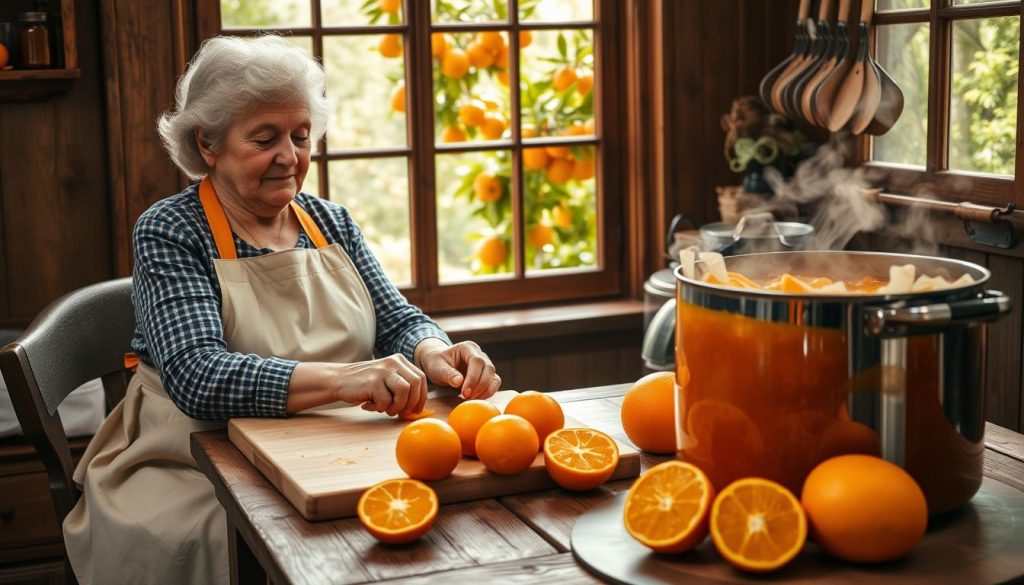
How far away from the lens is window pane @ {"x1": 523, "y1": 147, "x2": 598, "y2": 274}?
335cm

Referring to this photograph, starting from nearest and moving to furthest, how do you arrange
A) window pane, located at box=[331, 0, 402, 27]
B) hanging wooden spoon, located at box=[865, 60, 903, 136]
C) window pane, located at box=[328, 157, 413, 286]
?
hanging wooden spoon, located at box=[865, 60, 903, 136], window pane, located at box=[331, 0, 402, 27], window pane, located at box=[328, 157, 413, 286]

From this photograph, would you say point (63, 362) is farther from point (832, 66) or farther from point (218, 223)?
point (832, 66)

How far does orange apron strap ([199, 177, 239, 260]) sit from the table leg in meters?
0.61

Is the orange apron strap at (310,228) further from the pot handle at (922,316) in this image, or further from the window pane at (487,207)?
the pot handle at (922,316)

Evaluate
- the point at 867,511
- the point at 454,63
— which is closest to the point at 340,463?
the point at 867,511

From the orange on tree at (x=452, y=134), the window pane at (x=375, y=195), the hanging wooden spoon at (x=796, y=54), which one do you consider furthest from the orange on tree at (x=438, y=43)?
the window pane at (x=375, y=195)

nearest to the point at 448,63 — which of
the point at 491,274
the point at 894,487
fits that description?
the point at 491,274

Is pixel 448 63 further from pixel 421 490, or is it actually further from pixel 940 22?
pixel 421 490

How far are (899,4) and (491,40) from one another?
3.46 ft

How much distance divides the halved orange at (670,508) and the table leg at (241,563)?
0.60 m

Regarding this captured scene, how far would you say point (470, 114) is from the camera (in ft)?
10.6

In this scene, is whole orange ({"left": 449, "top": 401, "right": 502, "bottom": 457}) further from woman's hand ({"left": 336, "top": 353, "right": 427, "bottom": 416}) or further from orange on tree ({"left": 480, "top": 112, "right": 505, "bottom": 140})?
orange on tree ({"left": 480, "top": 112, "right": 505, "bottom": 140})

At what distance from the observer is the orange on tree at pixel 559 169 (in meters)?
3.35

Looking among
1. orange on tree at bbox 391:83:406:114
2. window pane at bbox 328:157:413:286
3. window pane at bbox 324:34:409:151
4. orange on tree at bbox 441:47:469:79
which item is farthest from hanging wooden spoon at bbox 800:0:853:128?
window pane at bbox 328:157:413:286
